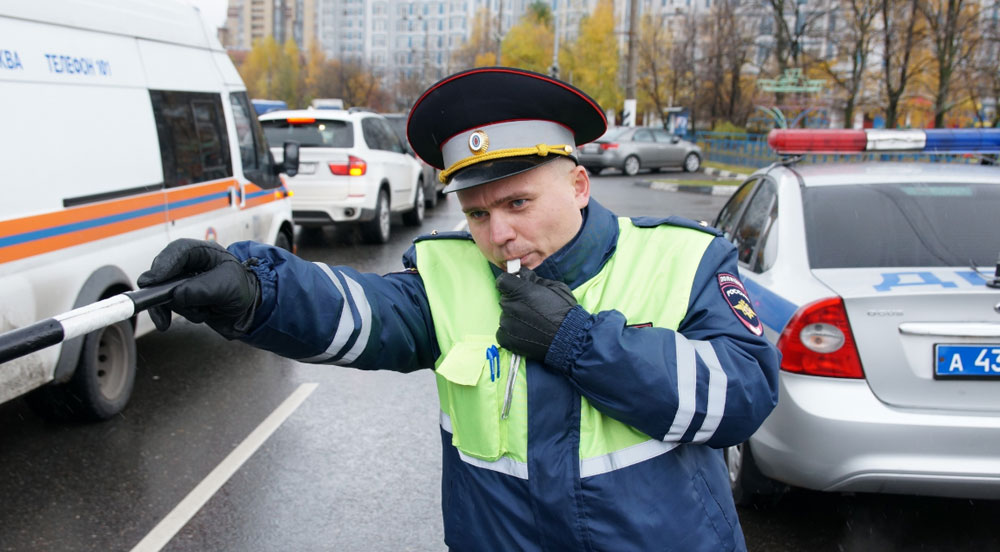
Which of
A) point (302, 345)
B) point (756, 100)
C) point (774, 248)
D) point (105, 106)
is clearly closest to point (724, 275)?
point (302, 345)

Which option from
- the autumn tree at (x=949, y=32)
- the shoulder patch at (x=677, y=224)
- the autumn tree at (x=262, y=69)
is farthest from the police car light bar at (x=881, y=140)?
the autumn tree at (x=262, y=69)

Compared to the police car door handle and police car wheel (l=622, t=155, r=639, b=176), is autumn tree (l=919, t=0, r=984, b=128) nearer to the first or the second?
police car wheel (l=622, t=155, r=639, b=176)

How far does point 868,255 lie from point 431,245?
7.67 ft

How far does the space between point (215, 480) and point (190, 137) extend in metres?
2.62

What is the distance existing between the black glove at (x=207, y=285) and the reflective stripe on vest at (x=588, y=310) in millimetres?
390

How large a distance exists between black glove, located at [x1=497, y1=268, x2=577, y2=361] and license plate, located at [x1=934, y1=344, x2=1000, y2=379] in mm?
2054

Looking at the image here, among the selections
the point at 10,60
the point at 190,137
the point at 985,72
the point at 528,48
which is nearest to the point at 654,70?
the point at 985,72

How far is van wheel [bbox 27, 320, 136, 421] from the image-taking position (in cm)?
442

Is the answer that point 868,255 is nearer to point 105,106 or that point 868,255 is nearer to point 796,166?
point 796,166

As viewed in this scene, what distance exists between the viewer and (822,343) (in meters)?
3.16

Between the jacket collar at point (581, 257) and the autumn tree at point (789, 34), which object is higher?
the autumn tree at point (789, 34)

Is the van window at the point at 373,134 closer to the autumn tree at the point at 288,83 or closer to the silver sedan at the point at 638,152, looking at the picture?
the silver sedan at the point at 638,152

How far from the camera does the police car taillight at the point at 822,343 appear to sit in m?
3.12

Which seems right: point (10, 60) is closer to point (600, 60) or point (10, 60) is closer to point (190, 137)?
point (190, 137)
